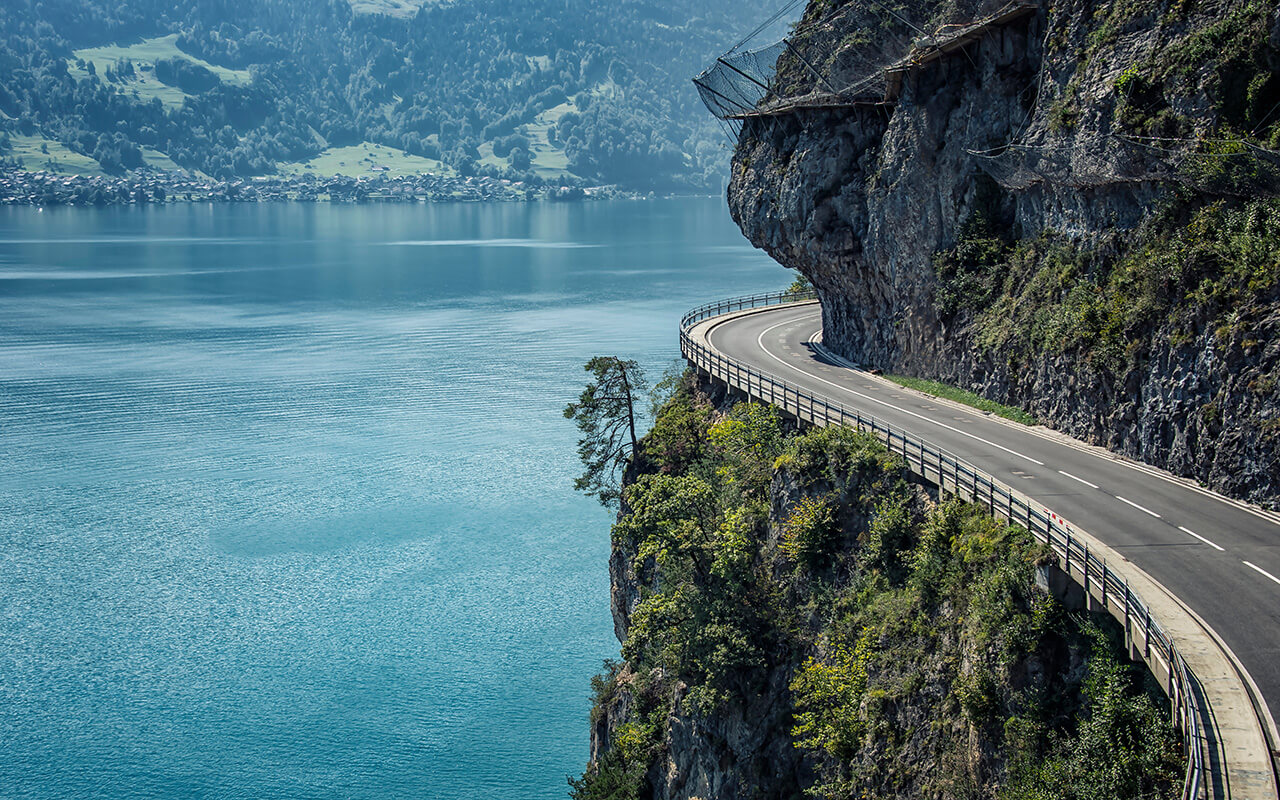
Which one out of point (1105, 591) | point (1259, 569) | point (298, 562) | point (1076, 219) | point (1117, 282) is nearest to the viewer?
point (1105, 591)

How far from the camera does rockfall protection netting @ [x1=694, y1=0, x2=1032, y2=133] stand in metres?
48.9

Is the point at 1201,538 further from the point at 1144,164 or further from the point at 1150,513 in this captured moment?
the point at 1144,164

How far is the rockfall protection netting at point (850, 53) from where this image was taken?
160ft

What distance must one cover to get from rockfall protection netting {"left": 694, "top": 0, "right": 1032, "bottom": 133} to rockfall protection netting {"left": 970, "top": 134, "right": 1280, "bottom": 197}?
22.3ft

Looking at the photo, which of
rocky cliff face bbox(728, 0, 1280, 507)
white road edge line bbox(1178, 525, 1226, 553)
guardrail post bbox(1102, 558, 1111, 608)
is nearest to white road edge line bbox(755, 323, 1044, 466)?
rocky cliff face bbox(728, 0, 1280, 507)

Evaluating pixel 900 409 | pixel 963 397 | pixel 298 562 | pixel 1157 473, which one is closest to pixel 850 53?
pixel 963 397

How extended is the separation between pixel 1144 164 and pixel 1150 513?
12.3m

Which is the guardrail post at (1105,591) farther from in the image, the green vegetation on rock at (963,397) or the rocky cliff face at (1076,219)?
the green vegetation on rock at (963,397)

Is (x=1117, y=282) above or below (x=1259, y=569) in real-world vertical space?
above

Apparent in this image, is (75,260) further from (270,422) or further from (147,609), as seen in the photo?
(147,609)

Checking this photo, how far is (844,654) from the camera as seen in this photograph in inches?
1278

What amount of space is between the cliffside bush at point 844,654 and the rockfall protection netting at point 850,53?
18.0 m

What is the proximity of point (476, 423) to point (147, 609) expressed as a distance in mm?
33896

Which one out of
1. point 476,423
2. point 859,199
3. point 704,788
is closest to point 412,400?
point 476,423
